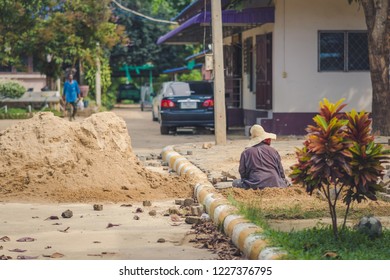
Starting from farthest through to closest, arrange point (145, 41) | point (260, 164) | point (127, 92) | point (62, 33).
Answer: point (127, 92) → point (145, 41) → point (62, 33) → point (260, 164)

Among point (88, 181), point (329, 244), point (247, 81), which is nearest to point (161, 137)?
point (247, 81)

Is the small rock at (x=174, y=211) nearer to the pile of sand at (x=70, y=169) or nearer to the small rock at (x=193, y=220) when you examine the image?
the small rock at (x=193, y=220)

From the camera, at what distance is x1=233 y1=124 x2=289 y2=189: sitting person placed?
13180mm

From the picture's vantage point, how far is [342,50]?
26.8m

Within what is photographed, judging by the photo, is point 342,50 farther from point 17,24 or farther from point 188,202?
point 17,24

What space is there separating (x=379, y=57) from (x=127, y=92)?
49483mm

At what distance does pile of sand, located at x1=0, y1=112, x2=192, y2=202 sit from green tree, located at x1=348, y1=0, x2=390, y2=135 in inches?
376

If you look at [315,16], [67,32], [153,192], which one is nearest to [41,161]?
[153,192]

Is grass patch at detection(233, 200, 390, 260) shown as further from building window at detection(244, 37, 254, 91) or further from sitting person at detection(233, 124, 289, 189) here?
building window at detection(244, 37, 254, 91)

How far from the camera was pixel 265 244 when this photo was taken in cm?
872

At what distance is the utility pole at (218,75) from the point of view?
74.8 feet

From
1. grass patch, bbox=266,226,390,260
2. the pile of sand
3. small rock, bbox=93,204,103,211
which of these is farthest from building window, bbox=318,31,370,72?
grass patch, bbox=266,226,390,260

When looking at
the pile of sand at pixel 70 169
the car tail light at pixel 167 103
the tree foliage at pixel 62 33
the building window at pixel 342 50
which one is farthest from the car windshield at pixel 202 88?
the pile of sand at pixel 70 169

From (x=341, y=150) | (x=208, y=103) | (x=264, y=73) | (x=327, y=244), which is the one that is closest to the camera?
(x=341, y=150)
